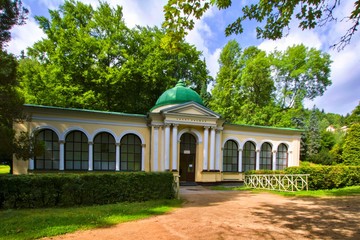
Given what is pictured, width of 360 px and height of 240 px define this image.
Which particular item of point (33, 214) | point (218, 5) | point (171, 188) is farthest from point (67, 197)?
point (218, 5)

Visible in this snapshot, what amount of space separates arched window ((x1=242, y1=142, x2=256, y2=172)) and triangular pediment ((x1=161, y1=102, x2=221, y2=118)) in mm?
5416

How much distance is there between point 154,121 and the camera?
739 inches

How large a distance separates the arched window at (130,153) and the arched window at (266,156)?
1185 centimetres

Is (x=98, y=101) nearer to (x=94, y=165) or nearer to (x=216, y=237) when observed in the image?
(x=94, y=165)

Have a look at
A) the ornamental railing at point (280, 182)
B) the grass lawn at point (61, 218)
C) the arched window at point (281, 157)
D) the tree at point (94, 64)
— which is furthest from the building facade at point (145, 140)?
the grass lawn at point (61, 218)

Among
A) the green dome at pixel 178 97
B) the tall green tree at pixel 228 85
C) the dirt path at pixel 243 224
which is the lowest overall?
the dirt path at pixel 243 224

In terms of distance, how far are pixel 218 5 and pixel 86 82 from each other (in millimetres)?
23863

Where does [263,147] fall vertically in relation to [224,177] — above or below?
above

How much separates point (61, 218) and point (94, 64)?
22.2m

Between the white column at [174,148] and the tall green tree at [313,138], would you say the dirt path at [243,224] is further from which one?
the tall green tree at [313,138]

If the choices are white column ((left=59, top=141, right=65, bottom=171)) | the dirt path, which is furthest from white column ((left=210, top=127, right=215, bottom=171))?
white column ((left=59, top=141, right=65, bottom=171))

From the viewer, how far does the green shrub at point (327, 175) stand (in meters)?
15.3

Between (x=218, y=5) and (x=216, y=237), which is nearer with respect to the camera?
A: (x=218, y=5)

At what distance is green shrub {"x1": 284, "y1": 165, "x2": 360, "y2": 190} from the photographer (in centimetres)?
1528
